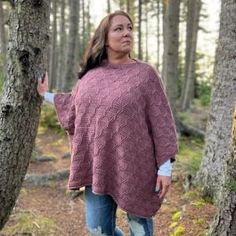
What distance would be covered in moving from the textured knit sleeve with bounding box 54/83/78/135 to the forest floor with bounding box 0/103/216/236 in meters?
1.71

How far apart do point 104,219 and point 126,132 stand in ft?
2.27

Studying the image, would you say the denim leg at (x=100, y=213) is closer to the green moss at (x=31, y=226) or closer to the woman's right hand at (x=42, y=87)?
the woman's right hand at (x=42, y=87)

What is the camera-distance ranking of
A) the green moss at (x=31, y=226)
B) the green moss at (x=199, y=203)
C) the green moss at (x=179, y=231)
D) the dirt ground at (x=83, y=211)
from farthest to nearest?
the green moss at (x=199, y=203) → the green moss at (x=31, y=226) → the dirt ground at (x=83, y=211) → the green moss at (x=179, y=231)

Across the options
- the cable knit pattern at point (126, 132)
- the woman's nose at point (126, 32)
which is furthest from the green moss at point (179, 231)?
the woman's nose at point (126, 32)

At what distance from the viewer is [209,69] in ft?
96.6

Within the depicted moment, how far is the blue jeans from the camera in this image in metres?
3.11

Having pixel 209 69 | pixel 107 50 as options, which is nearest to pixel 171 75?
pixel 107 50

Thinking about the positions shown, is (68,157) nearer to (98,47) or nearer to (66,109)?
(66,109)

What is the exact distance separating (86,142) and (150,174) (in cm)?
52

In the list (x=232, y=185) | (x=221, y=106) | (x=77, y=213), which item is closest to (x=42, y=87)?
(x=232, y=185)

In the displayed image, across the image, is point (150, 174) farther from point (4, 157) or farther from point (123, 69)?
point (4, 157)

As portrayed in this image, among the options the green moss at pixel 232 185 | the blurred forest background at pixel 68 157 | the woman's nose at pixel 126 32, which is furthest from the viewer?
the blurred forest background at pixel 68 157

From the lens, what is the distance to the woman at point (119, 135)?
292cm

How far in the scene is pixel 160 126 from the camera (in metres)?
2.93
